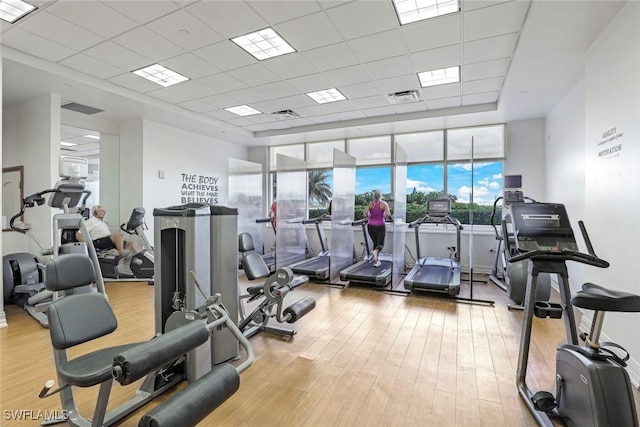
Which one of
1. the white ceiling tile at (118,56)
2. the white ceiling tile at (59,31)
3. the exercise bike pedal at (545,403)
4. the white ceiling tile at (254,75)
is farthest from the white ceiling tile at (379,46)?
the exercise bike pedal at (545,403)

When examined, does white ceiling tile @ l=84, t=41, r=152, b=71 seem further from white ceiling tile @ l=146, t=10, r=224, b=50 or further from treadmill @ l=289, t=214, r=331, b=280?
treadmill @ l=289, t=214, r=331, b=280

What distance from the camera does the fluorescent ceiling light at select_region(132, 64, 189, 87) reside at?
14.7 feet

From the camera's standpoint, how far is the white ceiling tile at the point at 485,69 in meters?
4.21

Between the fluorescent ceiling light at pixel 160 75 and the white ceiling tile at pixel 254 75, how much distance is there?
86 centimetres

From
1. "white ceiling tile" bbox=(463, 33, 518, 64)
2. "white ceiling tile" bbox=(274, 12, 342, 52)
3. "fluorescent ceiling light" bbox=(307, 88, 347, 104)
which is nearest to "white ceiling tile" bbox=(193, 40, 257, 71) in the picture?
"white ceiling tile" bbox=(274, 12, 342, 52)

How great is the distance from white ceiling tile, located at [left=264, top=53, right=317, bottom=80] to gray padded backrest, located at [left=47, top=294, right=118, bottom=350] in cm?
354

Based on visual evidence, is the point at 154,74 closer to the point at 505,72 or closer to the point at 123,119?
the point at 123,119

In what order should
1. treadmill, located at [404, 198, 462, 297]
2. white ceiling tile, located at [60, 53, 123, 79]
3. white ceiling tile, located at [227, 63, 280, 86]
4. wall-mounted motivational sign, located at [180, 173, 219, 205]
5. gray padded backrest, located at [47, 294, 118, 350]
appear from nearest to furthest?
gray padded backrest, located at [47, 294, 118, 350] → white ceiling tile, located at [60, 53, 123, 79] → white ceiling tile, located at [227, 63, 280, 86] → treadmill, located at [404, 198, 462, 297] → wall-mounted motivational sign, located at [180, 173, 219, 205]

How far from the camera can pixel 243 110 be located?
6445 mm

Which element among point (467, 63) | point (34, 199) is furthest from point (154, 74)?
point (467, 63)

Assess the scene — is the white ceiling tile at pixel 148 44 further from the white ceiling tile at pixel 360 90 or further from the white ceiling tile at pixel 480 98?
the white ceiling tile at pixel 480 98

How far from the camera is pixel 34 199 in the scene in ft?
12.3

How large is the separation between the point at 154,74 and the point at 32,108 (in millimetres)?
2466

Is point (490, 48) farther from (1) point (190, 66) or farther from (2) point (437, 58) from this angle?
(1) point (190, 66)
